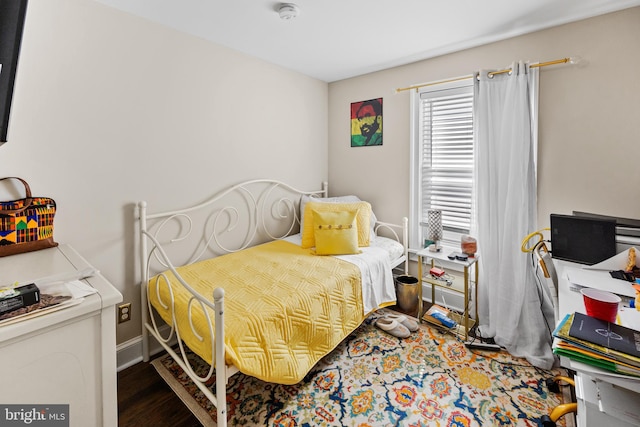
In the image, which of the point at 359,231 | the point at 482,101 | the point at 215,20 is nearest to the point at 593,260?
the point at 482,101

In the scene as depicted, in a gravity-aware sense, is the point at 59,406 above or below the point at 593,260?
below

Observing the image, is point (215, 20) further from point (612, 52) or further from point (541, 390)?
point (541, 390)

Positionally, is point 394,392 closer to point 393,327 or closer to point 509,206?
point 393,327

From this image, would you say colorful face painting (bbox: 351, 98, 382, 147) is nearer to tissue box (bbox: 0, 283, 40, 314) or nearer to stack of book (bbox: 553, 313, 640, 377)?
stack of book (bbox: 553, 313, 640, 377)

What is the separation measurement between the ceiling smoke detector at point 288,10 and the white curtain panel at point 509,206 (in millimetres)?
1424

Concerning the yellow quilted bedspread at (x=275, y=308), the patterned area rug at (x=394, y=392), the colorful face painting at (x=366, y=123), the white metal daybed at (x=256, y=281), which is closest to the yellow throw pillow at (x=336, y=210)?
the white metal daybed at (x=256, y=281)

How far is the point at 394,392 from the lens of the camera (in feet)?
5.75

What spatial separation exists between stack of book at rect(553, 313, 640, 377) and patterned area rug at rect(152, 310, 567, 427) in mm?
944

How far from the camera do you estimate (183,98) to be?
2.20m

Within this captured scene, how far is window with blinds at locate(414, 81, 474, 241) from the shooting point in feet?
8.47

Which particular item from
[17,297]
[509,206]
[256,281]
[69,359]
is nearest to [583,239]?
[509,206]

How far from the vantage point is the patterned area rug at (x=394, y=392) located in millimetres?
1576

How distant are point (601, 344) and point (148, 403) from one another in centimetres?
207

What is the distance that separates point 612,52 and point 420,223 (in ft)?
5.73
